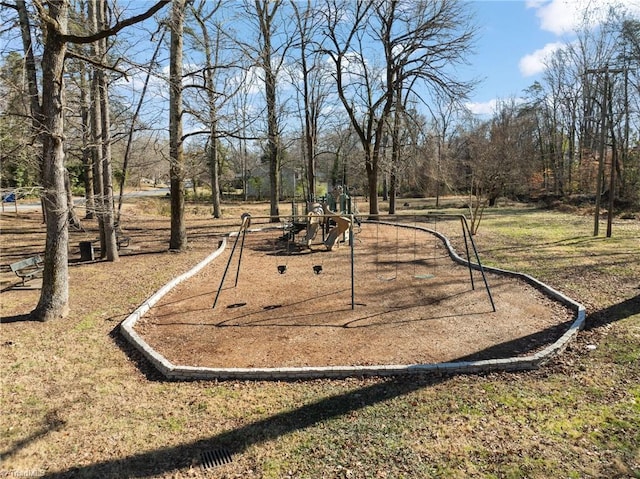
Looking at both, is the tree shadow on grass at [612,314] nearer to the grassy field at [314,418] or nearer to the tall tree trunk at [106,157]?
the grassy field at [314,418]

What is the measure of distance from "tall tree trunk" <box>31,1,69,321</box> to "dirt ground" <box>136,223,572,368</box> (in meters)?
1.46

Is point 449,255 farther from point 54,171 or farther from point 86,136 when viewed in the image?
point 86,136

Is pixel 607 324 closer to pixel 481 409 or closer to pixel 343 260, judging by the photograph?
pixel 481 409

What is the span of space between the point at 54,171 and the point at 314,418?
18.4 ft

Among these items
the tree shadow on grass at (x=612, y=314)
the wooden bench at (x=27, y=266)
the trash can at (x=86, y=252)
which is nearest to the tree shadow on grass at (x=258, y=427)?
the tree shadow on grass at (x=612, y=314)

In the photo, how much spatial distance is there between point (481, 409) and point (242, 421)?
2.38 meters

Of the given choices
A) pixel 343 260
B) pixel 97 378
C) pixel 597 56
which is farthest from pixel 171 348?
pixel 597 56

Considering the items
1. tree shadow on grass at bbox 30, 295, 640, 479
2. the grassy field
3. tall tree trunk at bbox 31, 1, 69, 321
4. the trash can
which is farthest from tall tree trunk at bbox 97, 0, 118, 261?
tree shadow on grass at bbox 30, 295, 640, 479

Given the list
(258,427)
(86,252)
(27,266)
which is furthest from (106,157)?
(258,427)

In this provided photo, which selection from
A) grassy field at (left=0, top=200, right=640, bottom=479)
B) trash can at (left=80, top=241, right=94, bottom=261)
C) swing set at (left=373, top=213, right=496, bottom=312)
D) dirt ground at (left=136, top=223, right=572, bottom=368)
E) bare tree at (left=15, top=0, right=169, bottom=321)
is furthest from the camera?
trash can at (left=80, top=241, right=94, bottom=261)

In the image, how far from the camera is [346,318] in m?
6.88

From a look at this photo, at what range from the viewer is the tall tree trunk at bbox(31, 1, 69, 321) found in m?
6.25

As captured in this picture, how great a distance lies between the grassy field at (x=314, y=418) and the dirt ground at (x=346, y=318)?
58 cm

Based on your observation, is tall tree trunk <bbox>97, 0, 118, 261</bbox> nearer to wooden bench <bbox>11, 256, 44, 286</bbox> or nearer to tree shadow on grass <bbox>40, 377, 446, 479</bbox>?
wooden bench <bbox>11, 256, 44, 286</bbox>
